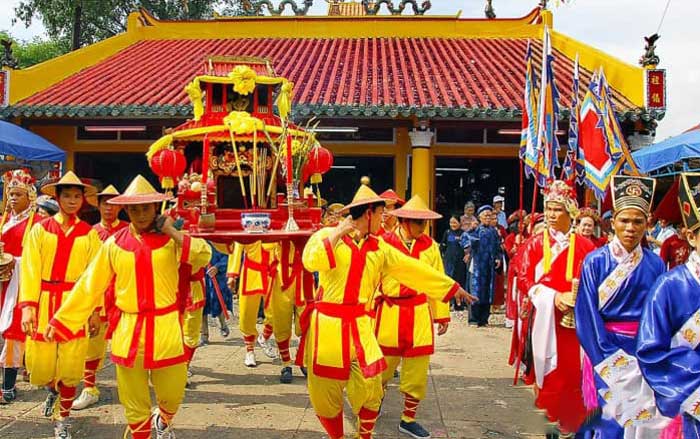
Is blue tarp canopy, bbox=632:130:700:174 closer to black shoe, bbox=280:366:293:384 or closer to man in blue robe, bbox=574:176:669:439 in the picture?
man in blue robe, bbox=574:176:669:439

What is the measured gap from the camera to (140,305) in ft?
12.9

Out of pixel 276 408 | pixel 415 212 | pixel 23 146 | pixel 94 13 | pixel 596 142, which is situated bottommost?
pixel 276 408

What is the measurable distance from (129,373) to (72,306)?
55cm

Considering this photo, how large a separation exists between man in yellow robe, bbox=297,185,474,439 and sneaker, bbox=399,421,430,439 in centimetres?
88

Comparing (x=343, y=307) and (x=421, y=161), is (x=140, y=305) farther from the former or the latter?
(x=421, y=161)

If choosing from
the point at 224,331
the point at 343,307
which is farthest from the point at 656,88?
the point at 343,307

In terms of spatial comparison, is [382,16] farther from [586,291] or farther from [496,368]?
[586,291]

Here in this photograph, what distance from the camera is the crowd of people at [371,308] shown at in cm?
318

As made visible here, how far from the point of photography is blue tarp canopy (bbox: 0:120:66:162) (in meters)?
8.94

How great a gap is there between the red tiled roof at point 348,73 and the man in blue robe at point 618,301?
6.96 meters

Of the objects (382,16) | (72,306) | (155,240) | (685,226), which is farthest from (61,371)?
(382,16)

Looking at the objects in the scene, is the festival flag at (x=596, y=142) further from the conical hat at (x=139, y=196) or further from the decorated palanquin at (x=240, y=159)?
the conical hat at (x=139, y=196)

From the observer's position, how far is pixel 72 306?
3982 mm

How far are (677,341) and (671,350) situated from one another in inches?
2.0
